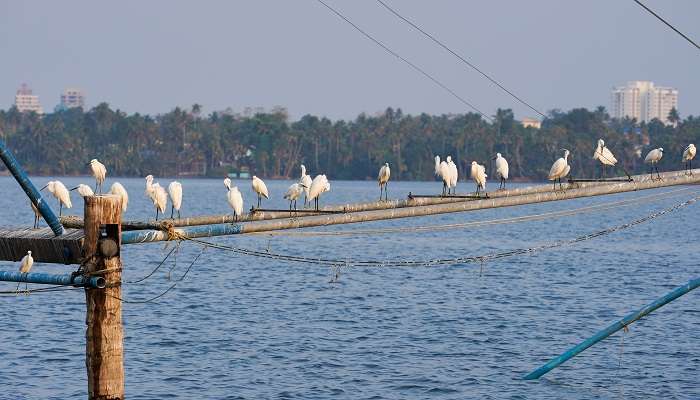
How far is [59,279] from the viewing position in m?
15.2

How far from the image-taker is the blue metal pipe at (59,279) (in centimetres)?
1467

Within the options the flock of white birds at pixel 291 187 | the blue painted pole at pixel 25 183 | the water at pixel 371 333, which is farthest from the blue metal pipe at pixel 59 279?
the flock of white birds at pixel 291 187

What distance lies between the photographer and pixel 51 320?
3675 cm

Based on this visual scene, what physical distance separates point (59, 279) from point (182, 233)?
2.11 m

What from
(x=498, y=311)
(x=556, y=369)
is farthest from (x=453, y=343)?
(x=498, y=311)

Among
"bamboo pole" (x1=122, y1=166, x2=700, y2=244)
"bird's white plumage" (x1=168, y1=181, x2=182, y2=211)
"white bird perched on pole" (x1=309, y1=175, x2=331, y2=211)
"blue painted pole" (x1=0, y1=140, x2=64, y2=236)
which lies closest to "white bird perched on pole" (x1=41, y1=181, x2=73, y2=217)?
"bird's white plumage" (x1=168, y1=181, x2=182, y2=211)

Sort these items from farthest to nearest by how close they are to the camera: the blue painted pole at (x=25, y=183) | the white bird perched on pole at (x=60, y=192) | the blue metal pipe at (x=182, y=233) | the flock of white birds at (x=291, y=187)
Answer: the white bird perched on pole at (x=60, y=192)
the flock of white birds at (x=291, y=187)
the blue metal pipe at (x=182, y=233)
the blue painted pole at (x=25, y=183)

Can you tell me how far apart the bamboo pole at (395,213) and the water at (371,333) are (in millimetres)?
5100

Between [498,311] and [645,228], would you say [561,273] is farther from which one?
[645,228]

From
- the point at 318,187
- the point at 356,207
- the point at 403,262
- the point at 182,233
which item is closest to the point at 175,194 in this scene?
the point at 318,187

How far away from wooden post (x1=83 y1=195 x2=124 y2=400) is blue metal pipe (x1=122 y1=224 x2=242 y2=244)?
830mm

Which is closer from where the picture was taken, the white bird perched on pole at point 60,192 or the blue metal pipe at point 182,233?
the blue metal pipe at point 182,233

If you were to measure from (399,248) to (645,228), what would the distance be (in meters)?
40.5

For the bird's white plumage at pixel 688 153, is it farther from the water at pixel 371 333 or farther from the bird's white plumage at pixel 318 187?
the bird's white plumage at pixel 318 187
